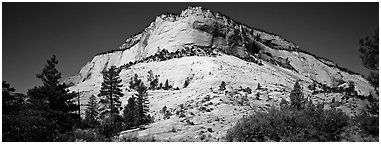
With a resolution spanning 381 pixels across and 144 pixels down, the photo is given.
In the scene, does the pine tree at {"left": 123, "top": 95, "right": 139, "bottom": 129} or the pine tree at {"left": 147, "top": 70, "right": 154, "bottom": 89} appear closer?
the pine tree at {"left": 123, "top": 95, "right": 139, "bottom": 129}

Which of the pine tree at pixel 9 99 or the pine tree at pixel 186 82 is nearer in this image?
the pine tree at pixel 9 99

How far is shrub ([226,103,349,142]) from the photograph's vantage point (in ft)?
44.1

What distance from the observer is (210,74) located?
5769 centimetres

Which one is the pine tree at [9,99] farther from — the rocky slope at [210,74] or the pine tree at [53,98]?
the rocky slope at [210,74]

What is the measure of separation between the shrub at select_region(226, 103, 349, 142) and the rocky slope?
2738 mm

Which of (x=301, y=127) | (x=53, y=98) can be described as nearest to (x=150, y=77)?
(x=53, y=98)

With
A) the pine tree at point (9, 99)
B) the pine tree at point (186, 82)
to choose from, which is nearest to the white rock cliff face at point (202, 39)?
the pine tree at point (186, 82)

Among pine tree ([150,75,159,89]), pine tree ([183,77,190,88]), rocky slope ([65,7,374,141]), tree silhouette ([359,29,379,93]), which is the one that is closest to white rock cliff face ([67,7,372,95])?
rocky slope ([65,7,374,141])

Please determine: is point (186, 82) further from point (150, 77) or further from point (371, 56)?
point (371, 56)

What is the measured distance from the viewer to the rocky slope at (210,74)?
27875 mm

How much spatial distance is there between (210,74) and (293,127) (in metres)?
43.7

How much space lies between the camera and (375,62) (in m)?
14.9

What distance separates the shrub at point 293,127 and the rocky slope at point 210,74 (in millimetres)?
2738

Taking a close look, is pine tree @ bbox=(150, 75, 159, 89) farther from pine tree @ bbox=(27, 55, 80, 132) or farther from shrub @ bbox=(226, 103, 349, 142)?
shrub @ bbox=(226, 103, 349, 142)
